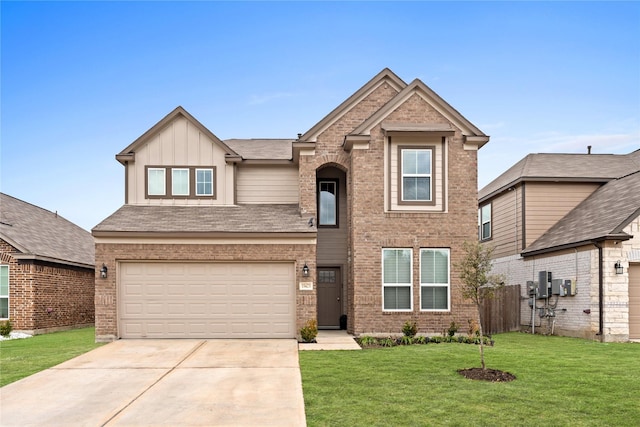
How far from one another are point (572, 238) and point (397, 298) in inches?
239

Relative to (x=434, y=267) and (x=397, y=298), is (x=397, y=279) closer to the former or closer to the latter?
(x=397, y=298)

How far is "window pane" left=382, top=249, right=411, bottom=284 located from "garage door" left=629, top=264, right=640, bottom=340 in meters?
6.31

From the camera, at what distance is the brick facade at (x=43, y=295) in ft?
61.0

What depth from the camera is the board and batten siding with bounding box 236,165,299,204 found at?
60.1 feet

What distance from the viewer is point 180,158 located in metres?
17.6

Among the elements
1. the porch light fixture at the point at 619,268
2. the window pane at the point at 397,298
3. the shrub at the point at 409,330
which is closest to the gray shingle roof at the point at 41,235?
the window pane at the point at 397,298

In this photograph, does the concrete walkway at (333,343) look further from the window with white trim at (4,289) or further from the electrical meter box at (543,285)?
the window with white trim at (4,289)

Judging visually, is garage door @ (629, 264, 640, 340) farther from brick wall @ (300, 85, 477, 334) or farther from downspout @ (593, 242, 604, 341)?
brick wall @ (300, 85, 477, 334)

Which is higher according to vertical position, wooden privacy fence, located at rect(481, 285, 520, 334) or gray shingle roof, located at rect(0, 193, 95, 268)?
gray shingle roof, located at rect(0, 193, 95, 268)

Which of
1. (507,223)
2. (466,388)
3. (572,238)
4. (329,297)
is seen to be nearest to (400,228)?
(329,297)

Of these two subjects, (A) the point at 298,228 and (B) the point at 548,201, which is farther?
(B) the point at 548,201

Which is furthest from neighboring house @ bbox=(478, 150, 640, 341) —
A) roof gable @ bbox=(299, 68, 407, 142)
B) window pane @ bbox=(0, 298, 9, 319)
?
window pane @ bbox=(0, 298, 9, 319)

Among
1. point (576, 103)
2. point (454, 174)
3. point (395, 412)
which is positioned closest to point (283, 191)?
point (454, 174)

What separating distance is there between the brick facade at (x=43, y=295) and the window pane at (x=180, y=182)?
5.78 meters
